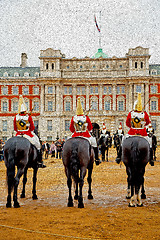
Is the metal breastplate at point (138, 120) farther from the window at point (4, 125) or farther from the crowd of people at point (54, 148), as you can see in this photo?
the window at point (4, 125)

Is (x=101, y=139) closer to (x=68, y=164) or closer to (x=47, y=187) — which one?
(x=47, y=187)

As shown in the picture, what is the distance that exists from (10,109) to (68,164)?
169ft

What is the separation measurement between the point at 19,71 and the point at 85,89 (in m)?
13.3

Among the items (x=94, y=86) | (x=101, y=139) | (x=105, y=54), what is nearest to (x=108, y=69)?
(x=94, y=86)

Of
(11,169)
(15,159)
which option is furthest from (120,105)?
(11,169)

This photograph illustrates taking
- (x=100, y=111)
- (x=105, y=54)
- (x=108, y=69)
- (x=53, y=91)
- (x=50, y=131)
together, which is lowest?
(x=50, y=131)

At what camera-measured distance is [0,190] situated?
35.0 ft

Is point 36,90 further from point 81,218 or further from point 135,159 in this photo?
point 81,218

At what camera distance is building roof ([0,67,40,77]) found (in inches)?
2312

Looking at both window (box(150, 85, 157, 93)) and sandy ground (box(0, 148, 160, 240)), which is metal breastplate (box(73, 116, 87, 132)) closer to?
sandy ground (box(0, 148, 160, 240))

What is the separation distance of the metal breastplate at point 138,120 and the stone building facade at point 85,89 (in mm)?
46559

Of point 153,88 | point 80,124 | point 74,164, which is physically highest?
point 153,88

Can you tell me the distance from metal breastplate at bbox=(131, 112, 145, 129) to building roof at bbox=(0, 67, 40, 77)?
5072 cm

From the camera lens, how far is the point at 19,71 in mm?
59875
